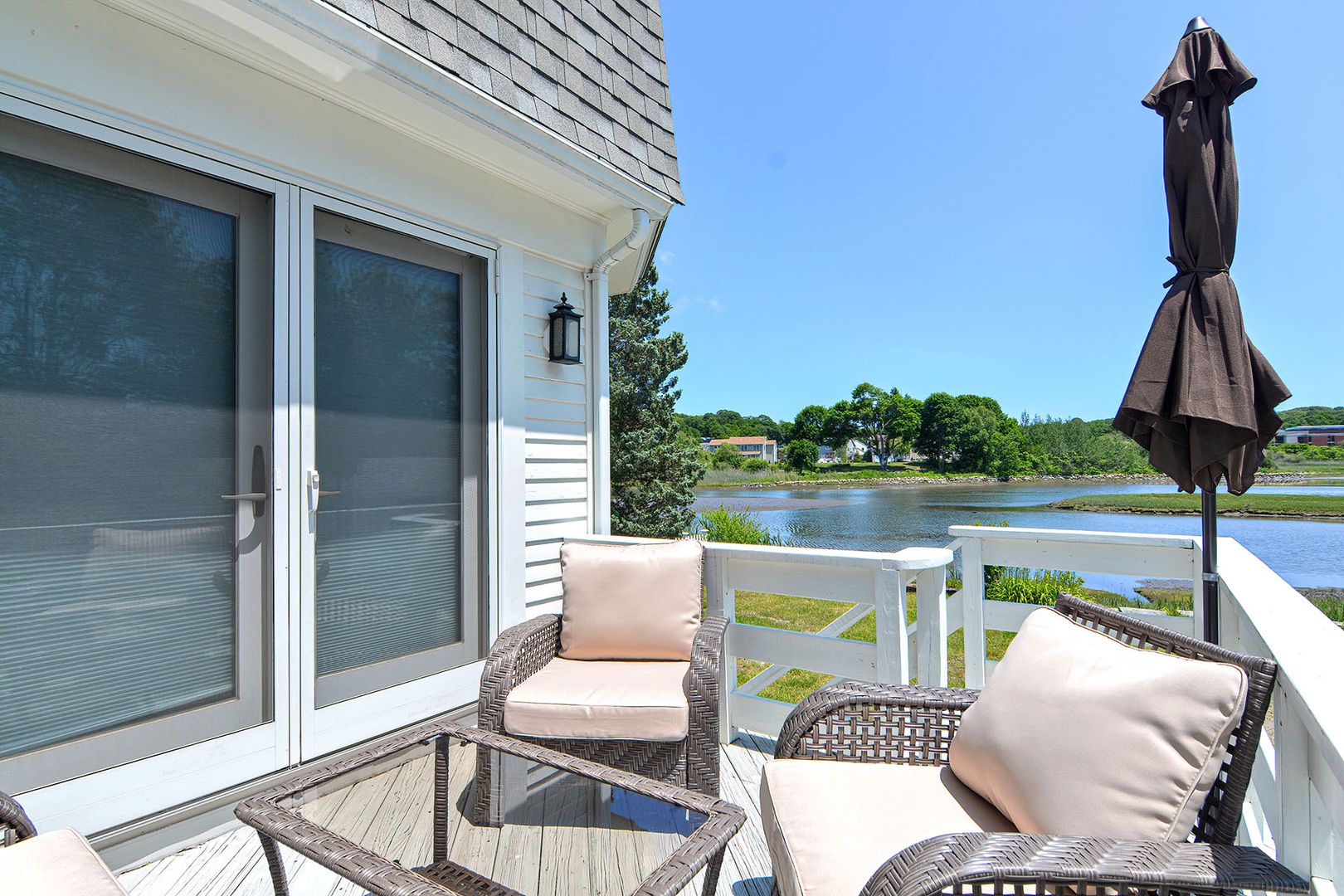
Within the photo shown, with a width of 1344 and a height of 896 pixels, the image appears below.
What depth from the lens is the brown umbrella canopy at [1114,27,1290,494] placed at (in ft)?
5.82

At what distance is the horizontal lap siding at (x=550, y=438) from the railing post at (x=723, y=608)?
92cm

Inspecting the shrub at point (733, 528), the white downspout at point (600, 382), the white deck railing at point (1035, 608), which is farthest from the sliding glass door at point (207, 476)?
the shrub at point (733, 528)

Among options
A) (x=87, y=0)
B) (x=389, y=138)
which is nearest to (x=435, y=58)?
(x=389, y=138)

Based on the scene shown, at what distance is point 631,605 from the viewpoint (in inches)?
100

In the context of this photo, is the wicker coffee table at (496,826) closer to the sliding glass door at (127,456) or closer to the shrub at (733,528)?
the sliding glass door at (127,456)

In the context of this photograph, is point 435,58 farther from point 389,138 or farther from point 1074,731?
point 1074,731

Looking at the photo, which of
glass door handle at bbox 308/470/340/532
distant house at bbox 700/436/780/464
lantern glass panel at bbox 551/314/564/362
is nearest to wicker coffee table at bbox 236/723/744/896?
glass door handle at bbox 308/470/340/532

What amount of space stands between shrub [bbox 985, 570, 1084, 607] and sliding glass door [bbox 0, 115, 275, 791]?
17.2ft

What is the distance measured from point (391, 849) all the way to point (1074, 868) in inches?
44.4

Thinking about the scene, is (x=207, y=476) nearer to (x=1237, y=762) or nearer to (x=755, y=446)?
(x=1237, y=762)

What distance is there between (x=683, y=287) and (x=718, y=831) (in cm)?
3491

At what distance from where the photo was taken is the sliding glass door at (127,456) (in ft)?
5.98

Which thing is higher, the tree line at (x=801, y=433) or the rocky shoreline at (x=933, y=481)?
the tree line at (x=801, y=433)

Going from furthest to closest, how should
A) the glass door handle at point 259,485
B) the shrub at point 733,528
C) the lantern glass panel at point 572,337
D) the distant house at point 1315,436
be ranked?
1. the distant house at point 1315,436
2. the shrub at point 733,528
3. the lantern glass panel at point 572,337
4. the glass door handle at point 259,485
